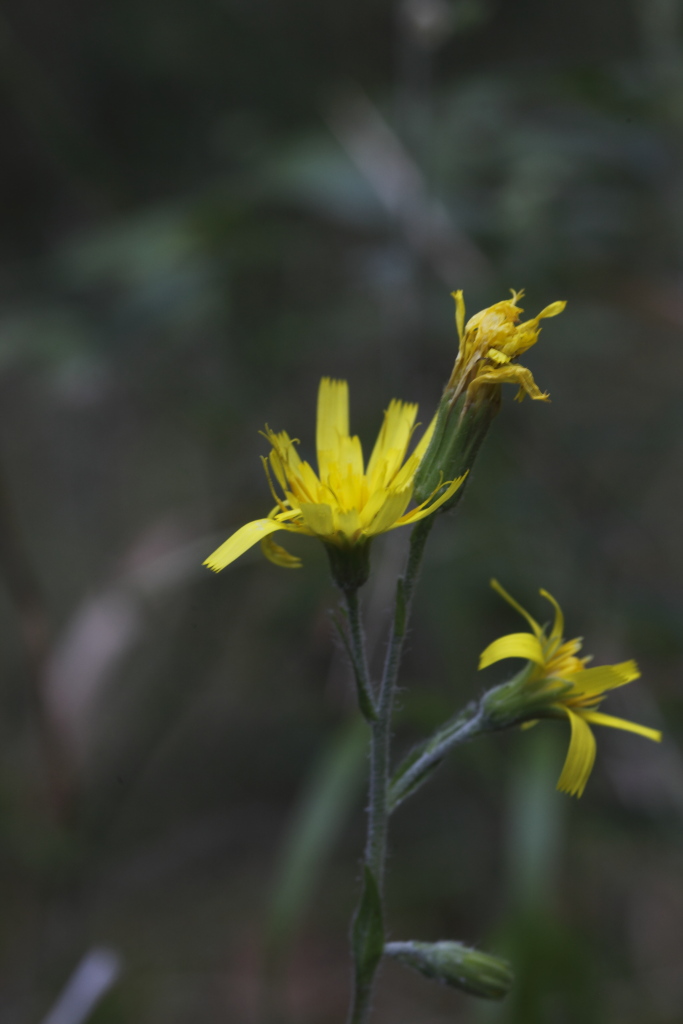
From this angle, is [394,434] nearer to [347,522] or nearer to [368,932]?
[347,522]

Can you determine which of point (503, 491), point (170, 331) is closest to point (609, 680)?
point (503, 491)

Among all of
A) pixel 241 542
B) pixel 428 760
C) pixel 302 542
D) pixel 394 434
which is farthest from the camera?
pixel 302 542

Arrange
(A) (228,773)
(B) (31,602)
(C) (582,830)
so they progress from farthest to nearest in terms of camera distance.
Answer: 1. (A) (228,773)
2. (C) (582,830)
3. (B) (31,602)

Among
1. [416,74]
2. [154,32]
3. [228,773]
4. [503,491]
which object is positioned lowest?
[228,773]

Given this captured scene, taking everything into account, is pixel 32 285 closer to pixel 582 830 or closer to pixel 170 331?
pixel 170 331

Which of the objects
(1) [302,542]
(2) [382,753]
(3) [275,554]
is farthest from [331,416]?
(1) [302,542]

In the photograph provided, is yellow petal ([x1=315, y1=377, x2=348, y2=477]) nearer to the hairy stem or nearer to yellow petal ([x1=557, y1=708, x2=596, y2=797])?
the hairy stem

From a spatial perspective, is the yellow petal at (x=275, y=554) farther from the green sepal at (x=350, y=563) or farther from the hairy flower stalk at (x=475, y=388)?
the hairy flower stalk at (x=475, y=388)

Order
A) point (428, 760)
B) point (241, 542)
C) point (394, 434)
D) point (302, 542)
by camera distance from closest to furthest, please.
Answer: point (241, 542)
point (428, 760)
point (394, 434)
point (302, 542)
